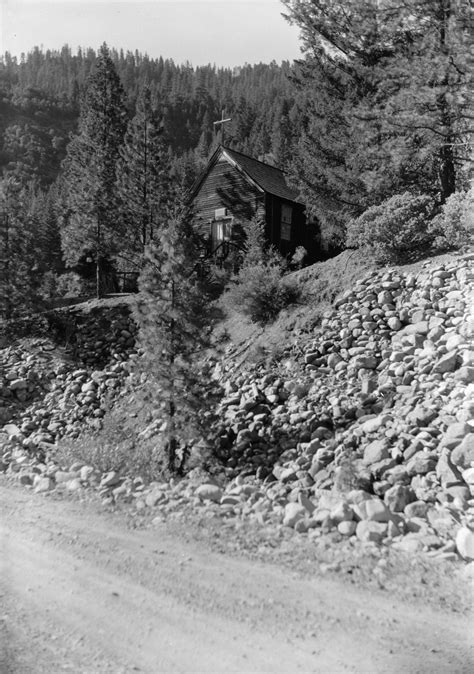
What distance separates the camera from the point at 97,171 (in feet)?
72.3

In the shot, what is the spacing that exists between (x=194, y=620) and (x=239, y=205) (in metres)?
24.0

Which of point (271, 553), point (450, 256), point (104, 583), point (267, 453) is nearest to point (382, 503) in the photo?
point (271, 553)

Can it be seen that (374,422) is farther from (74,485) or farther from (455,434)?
(74,485)

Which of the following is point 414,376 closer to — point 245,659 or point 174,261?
point 174,261

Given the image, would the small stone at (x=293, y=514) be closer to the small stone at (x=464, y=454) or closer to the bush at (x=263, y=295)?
the small stone at (x=464, y=454)

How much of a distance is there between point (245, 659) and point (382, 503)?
3.25 m

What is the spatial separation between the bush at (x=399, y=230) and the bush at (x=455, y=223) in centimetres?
45

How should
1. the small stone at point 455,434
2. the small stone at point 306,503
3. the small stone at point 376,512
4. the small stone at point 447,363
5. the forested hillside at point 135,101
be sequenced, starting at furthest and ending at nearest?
the forested hillside at point 135,101 → the small stone at point 447,363 → the small stone at point 455,434 → the small stone at point 306,503 → the small stone at point 376,512

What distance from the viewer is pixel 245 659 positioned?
3785 millimetres

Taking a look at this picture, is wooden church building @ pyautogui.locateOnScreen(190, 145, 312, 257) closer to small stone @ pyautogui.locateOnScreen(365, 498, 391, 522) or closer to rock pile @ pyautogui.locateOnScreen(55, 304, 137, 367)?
rock pile @ pyautogui.locateOnScreen(55, 304, 137, 367)

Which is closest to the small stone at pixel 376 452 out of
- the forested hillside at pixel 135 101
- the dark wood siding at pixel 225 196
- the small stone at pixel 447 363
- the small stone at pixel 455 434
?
the small stone at pixel 455 434

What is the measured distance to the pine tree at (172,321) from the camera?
9.34 meters

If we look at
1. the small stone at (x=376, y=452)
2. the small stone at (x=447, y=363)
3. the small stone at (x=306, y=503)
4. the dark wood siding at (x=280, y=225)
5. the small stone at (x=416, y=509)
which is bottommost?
the small stone at (x=306, y=503)

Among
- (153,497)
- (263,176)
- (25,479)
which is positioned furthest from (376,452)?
(263,176)
